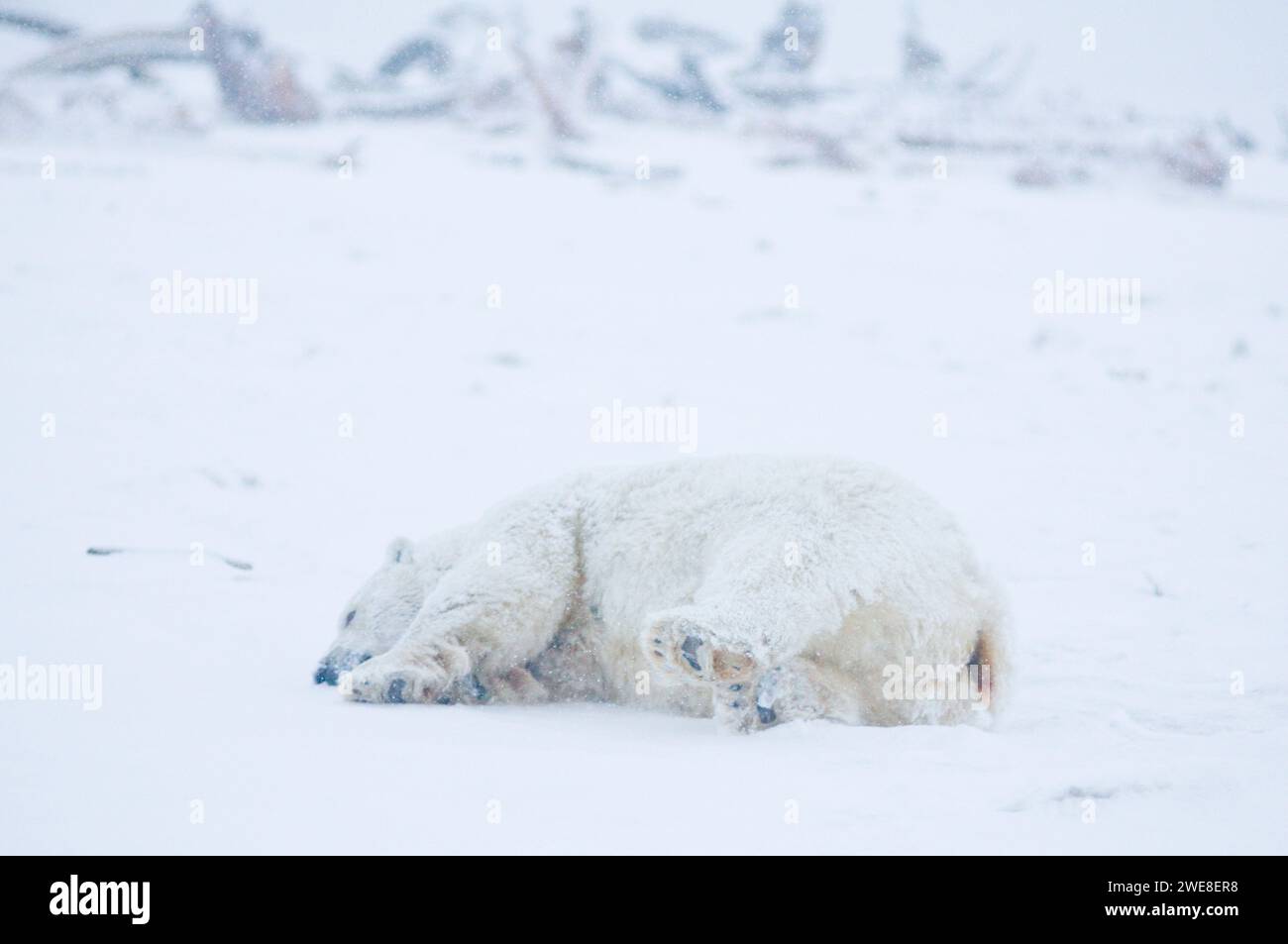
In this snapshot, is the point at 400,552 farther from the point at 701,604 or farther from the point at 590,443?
the point at 590,443

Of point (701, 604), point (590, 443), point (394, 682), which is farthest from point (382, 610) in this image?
point (590, 443)

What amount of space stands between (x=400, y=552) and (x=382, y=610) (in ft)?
1.18

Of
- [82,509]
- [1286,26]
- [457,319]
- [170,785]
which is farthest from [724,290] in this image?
[1286,26]

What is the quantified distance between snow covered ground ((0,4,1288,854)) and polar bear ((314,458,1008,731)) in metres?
0.26

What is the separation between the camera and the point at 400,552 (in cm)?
598

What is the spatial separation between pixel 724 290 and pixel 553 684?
10.6 metres

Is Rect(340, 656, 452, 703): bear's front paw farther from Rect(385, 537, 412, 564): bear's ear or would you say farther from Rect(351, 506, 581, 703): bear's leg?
Rect(385, 537, 412, 564): bear's ear

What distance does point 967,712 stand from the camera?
445 centimetres

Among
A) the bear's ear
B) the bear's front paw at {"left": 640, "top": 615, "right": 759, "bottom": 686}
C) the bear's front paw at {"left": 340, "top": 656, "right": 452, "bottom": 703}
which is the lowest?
the bear's front paw at {"left": 340, "top": 656, "right": 452, "bottom": 703}

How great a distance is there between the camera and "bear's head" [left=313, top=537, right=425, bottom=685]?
17.9ft

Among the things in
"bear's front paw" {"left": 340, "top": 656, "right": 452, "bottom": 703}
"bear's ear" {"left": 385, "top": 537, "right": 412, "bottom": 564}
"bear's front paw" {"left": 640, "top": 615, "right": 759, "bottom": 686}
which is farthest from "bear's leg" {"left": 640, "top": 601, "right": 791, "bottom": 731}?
"bear's ear" {"left": 385, "top": 537, "right": 412, "bottom": 564}

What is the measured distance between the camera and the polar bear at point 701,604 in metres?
4.19

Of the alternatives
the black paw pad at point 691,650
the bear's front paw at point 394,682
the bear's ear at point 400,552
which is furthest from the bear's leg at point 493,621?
the black paw pad at point 691,650

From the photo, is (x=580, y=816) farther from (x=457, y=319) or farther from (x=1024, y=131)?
(x=1024, y=131)
